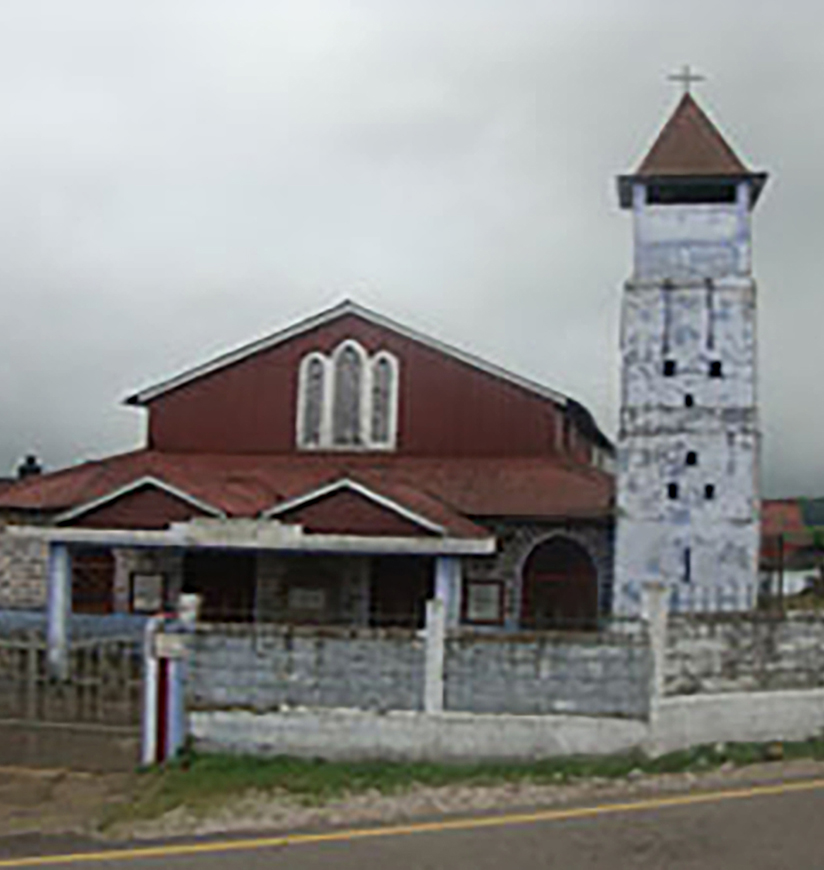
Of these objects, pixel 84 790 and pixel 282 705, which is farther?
pixel 282 705

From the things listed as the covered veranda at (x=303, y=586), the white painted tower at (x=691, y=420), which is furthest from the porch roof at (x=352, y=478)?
the white painted tower at (x=691, y=420)

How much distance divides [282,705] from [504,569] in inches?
349

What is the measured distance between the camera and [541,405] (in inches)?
882

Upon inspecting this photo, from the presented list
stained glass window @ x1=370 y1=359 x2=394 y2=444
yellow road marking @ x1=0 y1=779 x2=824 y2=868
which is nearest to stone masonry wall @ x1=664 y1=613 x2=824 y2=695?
yellow road marking @ x1=0 y1=779 x2=824 y2=868

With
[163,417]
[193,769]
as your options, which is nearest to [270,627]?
[193,769]

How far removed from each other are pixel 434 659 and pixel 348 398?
11.6 metres

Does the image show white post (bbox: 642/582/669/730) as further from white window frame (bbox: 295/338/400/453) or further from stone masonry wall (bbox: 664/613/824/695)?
white window frame (bbox: 295/338/400/453)

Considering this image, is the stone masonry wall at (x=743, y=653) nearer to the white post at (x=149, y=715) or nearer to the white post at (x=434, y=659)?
the white post at (x=434, y=659)

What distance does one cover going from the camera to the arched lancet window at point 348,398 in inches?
894

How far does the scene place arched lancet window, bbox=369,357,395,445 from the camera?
22.7 meters

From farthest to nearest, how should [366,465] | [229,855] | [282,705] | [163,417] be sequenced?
[163,417] → [366,465] → [282,705] → [229,855]

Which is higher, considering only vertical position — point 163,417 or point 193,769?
point 163,417

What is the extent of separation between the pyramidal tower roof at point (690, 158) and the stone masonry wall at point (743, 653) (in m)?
8.56

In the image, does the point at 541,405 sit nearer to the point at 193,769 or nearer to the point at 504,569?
the point at 504,569
